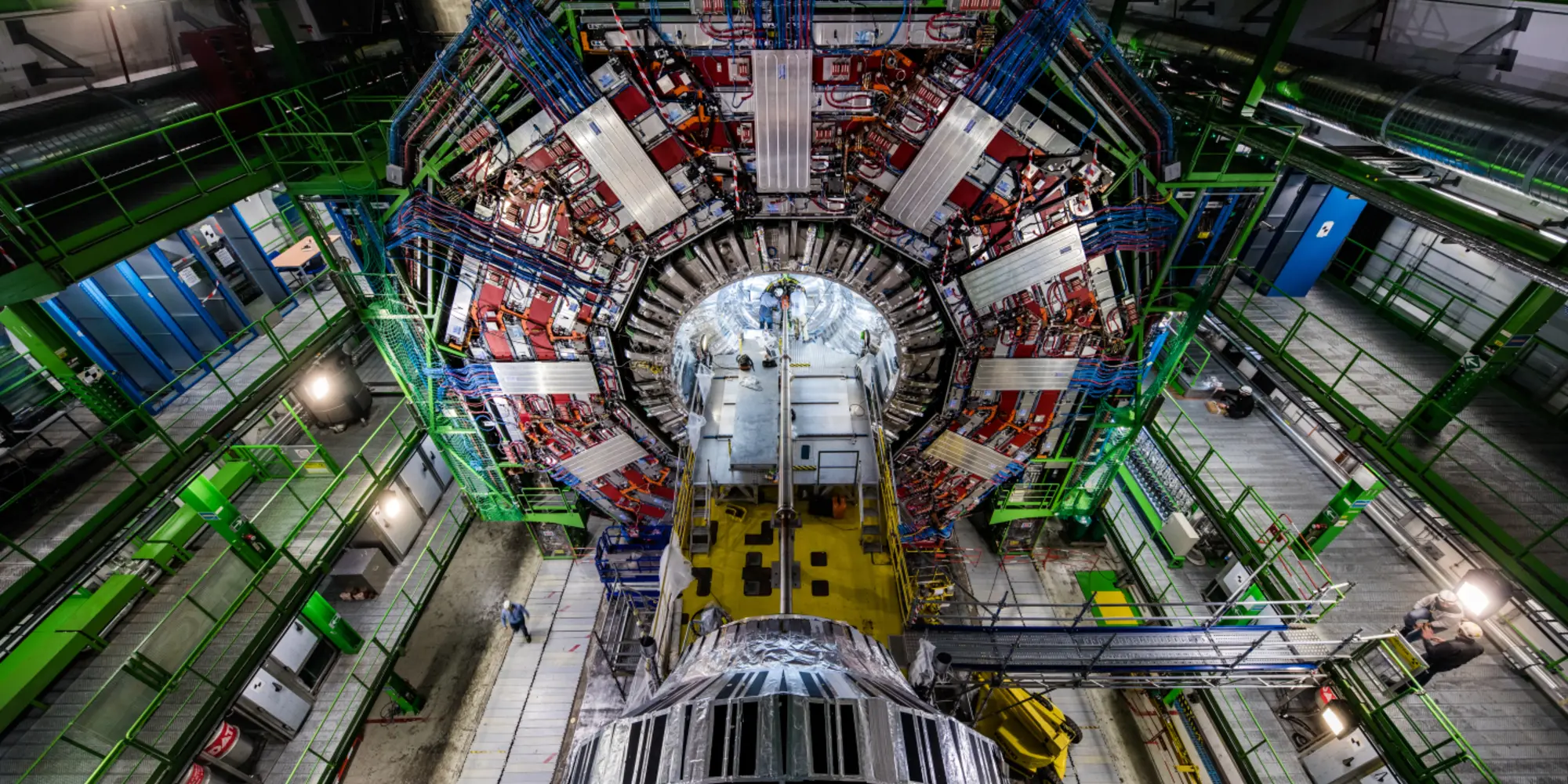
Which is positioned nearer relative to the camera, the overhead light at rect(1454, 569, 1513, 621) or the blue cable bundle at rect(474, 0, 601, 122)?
the blue cable bundle at rect(474, 0, 601, 122)

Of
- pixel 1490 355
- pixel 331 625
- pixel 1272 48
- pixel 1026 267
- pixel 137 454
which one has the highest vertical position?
pixel 1272 48

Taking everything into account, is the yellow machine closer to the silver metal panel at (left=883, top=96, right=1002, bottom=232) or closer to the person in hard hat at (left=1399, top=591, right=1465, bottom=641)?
the person in hard hat at (left=1399, top=591, right=1465, bottom=641)

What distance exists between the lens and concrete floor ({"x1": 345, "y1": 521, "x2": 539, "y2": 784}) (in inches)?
323

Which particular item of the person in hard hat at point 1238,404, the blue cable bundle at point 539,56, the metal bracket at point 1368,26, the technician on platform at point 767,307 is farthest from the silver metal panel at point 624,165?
the person in hard hat at point 1238,404

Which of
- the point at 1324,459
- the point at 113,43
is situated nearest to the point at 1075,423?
the point at 1324,459

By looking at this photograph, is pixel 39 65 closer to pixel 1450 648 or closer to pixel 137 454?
pixel 137 454

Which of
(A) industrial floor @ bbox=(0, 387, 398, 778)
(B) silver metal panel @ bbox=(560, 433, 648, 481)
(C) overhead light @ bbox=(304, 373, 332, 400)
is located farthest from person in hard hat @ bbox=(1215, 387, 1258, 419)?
(C) overhead light @ bbox=(304, 373, 332, 400)

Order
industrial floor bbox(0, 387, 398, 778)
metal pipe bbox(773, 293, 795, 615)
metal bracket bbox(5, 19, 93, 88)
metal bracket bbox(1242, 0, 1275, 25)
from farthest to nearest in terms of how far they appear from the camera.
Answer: metal bracket bbox(1242, 0, 1275, 25) < metal bracket bbox(5, 19, 93, 88) < industrial floor bbox(0, 387, 398, 778) < metal pipe bbox(773, 293, 795, 615)

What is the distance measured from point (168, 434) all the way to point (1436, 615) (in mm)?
13952

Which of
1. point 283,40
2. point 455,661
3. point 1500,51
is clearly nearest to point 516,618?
point 455,661

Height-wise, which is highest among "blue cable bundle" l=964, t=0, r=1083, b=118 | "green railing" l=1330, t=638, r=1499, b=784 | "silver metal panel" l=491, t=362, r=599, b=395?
"blue cable bundle" l=964, t=0, r=1083, b=118

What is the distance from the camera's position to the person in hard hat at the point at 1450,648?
618cm

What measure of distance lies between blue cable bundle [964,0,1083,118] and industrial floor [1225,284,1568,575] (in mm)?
4535

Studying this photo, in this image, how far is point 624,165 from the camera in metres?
5.45
